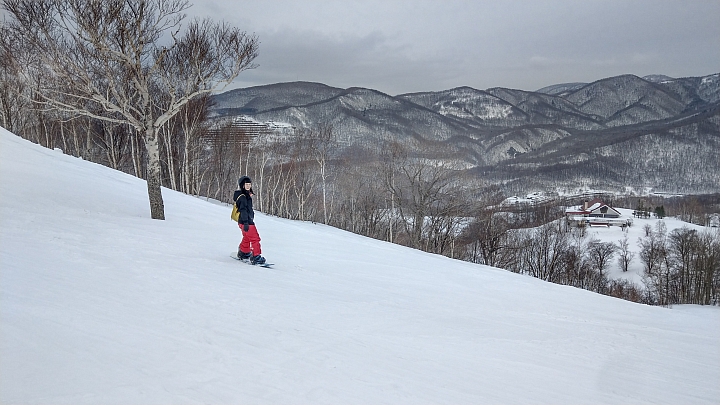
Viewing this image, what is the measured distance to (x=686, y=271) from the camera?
51812 mm

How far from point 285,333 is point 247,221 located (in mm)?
4009

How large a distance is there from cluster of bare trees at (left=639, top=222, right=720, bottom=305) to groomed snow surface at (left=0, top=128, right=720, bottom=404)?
52.2m

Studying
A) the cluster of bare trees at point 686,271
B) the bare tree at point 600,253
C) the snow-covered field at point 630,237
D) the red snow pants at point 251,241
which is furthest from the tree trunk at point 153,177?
the snow-covered field at point 630,237

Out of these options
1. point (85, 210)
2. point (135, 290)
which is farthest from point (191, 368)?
point (85, 210)

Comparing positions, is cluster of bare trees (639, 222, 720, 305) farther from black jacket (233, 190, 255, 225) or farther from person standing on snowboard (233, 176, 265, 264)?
black jacket (233, 190, 255, 225)

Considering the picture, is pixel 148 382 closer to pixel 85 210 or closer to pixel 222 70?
pixel 85 210

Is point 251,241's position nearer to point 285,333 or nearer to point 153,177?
point 285,333

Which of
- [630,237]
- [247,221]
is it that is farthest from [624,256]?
[247,221]

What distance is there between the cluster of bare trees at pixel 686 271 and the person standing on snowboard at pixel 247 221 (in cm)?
5973

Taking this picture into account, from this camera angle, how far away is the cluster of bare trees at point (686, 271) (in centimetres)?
4934

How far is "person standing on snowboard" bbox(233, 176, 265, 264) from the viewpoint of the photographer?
8664mm

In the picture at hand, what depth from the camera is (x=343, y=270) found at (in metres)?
10.4

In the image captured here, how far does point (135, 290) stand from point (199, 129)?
3311 centimetres

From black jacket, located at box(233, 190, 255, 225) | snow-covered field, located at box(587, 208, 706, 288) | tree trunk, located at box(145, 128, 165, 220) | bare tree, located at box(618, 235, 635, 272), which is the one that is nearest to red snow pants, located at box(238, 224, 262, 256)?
black jacket, located at box(233, 190, 255, 225)
